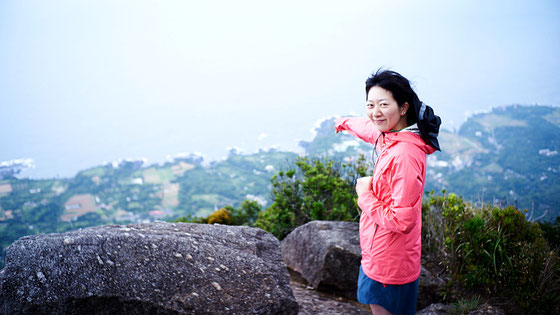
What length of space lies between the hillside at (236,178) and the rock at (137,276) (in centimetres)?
2000

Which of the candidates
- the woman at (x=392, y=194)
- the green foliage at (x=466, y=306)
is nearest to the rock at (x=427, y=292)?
the green foliage at (x=466, y=306)

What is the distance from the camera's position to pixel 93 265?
9.10ft

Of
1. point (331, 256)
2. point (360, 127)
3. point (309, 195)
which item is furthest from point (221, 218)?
point (360, 127)

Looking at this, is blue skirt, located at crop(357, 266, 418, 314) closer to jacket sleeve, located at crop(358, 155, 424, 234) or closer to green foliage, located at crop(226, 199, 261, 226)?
jacket sleeve, located at crop(358, 155, 424, 234)

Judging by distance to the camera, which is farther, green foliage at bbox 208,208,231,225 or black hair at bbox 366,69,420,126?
green foliage at bbox 208,208,231,225

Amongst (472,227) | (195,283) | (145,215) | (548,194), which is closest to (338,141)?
(548,194)

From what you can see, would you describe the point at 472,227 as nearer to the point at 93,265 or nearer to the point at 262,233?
the point at 262,233

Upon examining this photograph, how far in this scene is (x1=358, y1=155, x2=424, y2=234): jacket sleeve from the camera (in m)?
2.10

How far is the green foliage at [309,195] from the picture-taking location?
258 inches

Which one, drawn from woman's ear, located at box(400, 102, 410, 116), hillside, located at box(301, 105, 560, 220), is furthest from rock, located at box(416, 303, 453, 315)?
hillside, located at box(301, 105, 560, 220)

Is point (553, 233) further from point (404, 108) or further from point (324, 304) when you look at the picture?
point (404, 108)

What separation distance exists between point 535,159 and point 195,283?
32895mm

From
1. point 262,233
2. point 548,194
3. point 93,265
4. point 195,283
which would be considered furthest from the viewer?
point 548,194

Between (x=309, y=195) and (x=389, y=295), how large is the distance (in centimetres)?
445
